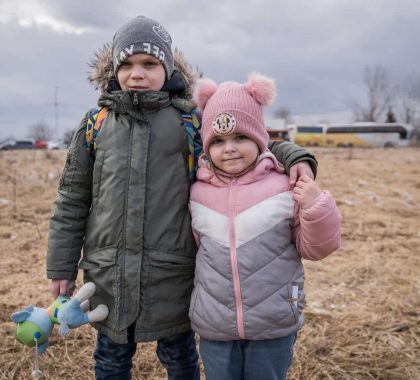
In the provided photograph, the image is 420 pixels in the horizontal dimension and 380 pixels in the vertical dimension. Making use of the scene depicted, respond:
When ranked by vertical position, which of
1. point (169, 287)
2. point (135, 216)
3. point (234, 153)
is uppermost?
point (234, 153)

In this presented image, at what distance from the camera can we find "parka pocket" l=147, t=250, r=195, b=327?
1713 millimetres

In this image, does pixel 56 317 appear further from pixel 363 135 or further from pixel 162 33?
pixel 363 135

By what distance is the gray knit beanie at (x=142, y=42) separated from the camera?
175 centimetres

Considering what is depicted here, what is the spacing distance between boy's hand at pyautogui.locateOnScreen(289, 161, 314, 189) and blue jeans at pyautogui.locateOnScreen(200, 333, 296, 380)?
595 millimetres

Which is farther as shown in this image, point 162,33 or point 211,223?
point 162,33

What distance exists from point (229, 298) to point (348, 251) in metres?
3.48

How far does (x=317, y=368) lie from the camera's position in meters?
2.51

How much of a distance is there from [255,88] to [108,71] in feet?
2.22

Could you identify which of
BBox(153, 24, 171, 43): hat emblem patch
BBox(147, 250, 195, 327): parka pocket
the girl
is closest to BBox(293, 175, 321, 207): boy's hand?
the girl

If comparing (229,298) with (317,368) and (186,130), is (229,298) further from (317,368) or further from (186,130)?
(317,368)

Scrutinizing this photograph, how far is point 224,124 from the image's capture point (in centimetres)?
161

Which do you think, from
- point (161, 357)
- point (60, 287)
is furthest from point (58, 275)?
point (161, 357)

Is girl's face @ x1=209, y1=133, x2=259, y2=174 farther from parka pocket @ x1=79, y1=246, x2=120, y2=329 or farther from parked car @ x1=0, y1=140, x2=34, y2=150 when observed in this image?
parked car @ x1=0, y1=140, x2=34, y2=150

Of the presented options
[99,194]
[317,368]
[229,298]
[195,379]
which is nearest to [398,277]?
[317,368]
